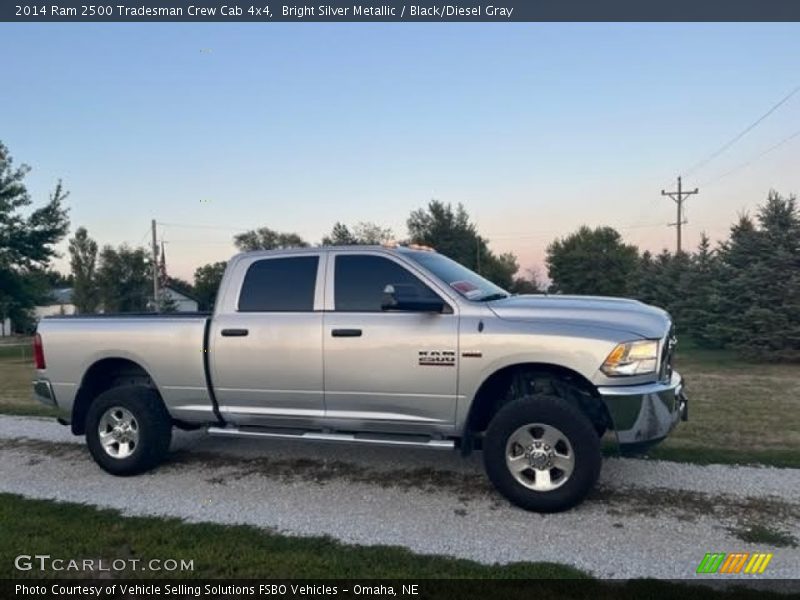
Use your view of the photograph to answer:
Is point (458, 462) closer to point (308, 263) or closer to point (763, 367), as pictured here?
point (308, 263)

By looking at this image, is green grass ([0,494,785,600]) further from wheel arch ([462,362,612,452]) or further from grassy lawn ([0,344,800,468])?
grassy lawn ([0,344,800,468])

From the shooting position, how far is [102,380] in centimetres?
623

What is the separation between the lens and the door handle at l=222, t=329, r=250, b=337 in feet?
17.9

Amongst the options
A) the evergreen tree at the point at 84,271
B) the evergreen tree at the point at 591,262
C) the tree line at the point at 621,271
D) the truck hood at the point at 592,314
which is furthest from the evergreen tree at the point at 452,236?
the truck hood at the point at 592,314

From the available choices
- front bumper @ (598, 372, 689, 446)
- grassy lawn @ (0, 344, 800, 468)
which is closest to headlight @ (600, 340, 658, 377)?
front bumper @ (598, 372, 689, 446)

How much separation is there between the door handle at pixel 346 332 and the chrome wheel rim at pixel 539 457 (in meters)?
1.47

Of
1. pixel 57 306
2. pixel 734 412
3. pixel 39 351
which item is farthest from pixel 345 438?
pixel 57 306

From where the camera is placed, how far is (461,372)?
15.8 ft

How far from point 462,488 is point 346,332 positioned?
63.7 inches

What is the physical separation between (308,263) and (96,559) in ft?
9.13

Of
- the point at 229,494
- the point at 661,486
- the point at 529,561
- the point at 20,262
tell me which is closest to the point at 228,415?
the point at 229,494

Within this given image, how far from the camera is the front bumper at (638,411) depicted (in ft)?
14.5

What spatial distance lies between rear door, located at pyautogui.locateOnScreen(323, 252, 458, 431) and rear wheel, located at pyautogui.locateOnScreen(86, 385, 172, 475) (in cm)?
173

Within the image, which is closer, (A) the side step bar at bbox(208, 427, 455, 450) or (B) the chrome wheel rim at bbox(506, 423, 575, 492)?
(B) the chrome wheel rim at bbox(506, 423, 575, 492)
